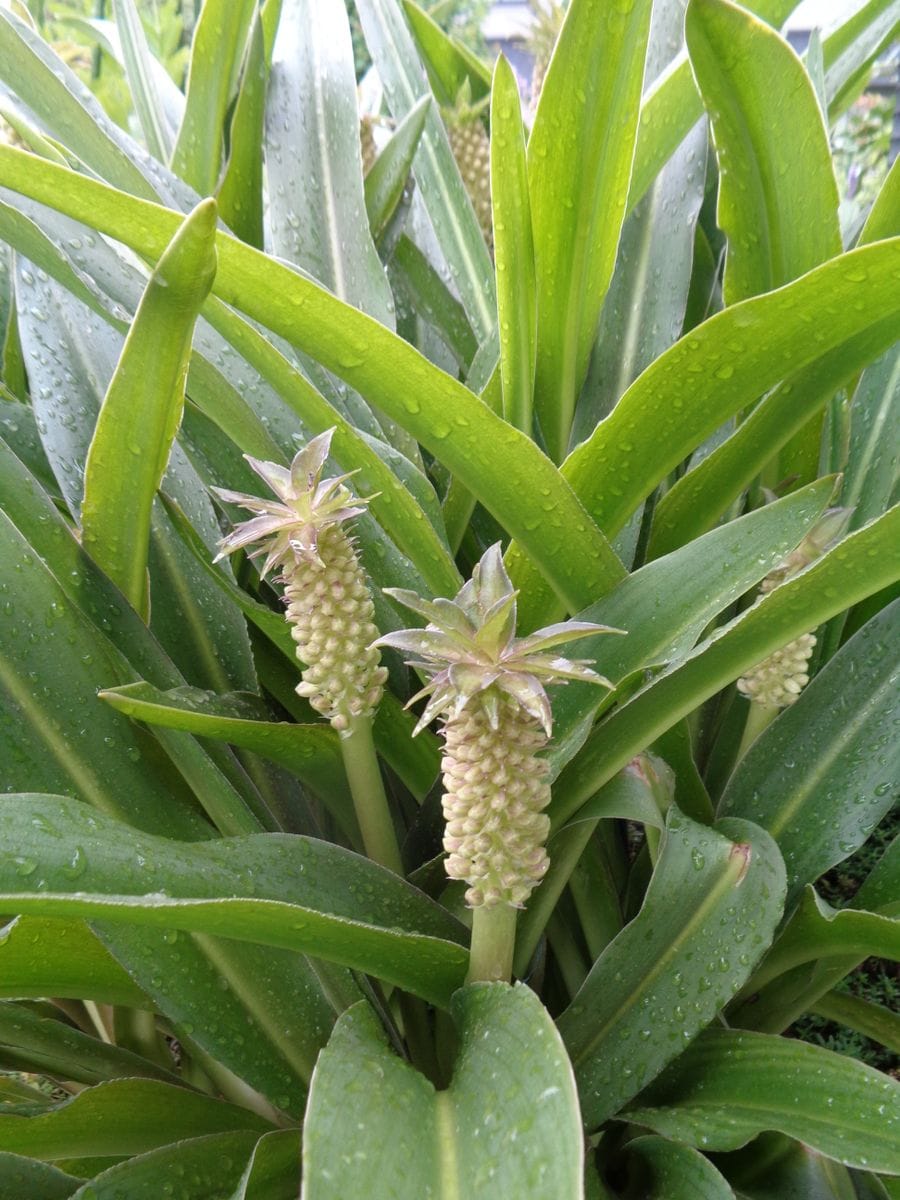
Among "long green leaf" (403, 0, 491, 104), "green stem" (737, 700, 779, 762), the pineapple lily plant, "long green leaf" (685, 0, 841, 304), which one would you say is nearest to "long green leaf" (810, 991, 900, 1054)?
the pineapple lily plant

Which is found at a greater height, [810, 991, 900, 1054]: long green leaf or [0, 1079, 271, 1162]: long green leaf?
[0, 1079, 271, 1162]: long green leaf

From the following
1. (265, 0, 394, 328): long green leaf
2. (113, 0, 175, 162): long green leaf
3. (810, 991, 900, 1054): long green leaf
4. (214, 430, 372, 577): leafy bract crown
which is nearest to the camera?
(214, 430, 372, 577): leafy bract crown

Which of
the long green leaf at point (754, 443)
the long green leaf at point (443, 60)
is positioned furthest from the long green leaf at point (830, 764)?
the long green leaf at point (443, 60)

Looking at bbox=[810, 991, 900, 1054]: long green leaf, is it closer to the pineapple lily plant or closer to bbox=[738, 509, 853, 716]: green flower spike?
the pineapple lily plant

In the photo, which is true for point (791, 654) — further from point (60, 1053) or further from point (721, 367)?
point (60, 1053)

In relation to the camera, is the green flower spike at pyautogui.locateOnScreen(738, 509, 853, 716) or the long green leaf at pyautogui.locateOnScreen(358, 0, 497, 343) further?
the long green leaf at pyautogui.locateOnScreen(358, 0, 497, 343)

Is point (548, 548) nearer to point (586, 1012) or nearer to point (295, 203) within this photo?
point (586, 1012)

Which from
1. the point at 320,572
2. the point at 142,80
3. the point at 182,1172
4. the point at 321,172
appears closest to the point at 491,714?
the point at 320,572
